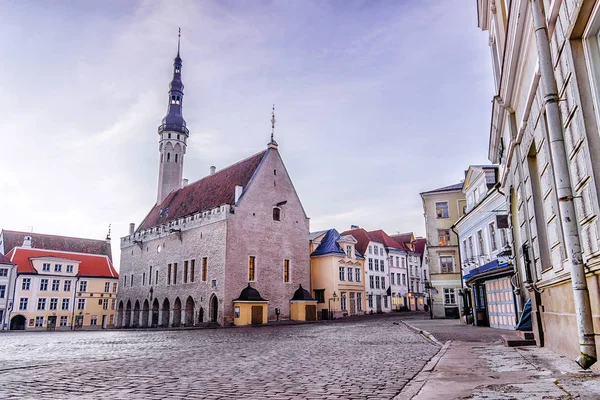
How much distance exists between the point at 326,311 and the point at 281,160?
55.0ft

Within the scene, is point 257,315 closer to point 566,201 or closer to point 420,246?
point 566,201

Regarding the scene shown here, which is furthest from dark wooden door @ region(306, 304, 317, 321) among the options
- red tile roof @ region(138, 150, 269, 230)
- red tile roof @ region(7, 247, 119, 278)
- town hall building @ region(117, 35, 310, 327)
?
red tile roof @ region(7, 247, 119, 278)

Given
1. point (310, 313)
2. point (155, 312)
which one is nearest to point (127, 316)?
point (155, 312)

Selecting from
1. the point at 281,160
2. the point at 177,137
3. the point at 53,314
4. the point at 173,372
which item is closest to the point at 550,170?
the point at 173,372

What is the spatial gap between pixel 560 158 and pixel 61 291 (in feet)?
215

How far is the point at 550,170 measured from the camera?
291 inches

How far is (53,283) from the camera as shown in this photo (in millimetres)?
59500

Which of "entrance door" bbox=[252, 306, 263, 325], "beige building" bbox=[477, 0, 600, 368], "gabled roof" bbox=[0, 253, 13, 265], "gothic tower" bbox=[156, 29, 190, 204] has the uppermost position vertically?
"gothic tower" bbox=[156, 29, 190, 204]

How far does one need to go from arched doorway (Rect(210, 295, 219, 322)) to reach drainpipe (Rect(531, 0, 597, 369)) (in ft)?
121

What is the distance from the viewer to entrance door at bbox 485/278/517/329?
1830cm

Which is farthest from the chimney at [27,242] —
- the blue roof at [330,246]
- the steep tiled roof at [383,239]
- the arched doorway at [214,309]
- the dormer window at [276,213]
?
the steep tiled roof at [383,239]

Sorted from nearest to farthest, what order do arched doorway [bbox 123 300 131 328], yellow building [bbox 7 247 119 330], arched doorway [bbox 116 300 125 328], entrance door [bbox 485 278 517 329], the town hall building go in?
entrance door [bbox 485 278 517 329] < the town hall building < arched doorway [bbox 123 300 131 328] < arched doorway [bbox 116 300 125 328] < yellow building [bbox 7 247 119 330]

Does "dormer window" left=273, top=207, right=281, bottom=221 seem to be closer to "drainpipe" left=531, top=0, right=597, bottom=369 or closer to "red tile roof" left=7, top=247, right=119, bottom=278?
"red tile roof" left=7, top=247, right=119, bottom=278

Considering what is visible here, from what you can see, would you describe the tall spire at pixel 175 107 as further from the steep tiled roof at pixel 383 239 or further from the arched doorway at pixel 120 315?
the steep tiled roof at pixel 383 239
